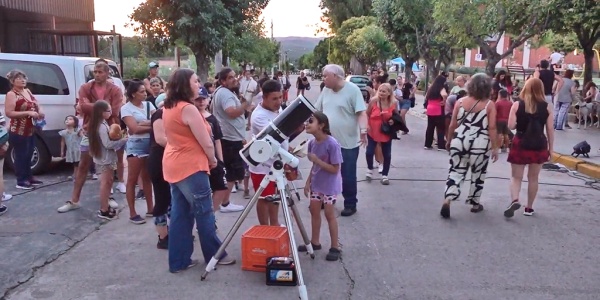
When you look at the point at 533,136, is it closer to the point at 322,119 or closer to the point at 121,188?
the point at 322,119

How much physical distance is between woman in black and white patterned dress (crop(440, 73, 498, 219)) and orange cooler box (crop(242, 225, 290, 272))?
8.24 feet

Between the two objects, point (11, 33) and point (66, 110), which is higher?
point (11, 33)

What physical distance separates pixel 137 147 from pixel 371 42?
1270 inches

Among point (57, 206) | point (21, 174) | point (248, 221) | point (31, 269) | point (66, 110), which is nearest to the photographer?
point (31, 269)

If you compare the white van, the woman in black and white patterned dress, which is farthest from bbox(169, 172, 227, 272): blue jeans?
the white van

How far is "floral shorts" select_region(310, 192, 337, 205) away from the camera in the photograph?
4.88 metres

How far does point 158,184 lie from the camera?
4930mm

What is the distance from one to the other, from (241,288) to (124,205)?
3.19 m

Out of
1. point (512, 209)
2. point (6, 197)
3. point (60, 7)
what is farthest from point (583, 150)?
point (60, 7)

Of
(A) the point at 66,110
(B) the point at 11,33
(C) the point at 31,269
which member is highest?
(B) the point at 11,33

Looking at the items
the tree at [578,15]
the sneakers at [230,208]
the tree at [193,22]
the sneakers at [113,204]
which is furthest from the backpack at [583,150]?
the tree at [193,22]

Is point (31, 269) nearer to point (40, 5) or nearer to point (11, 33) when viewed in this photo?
point (40, 5)

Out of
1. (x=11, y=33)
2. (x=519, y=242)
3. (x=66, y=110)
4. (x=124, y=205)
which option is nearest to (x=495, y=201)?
(x=519, y=242)

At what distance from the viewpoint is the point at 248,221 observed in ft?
20.1
